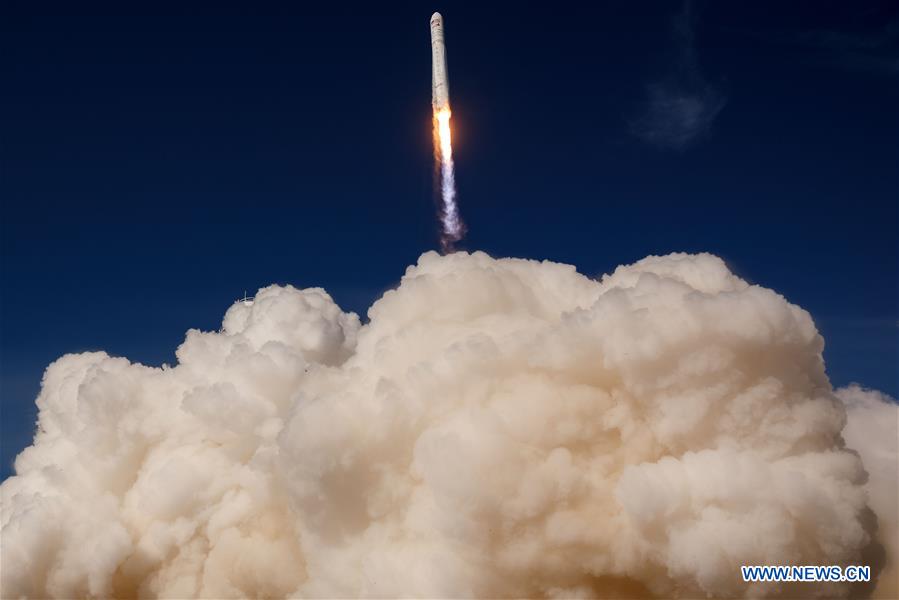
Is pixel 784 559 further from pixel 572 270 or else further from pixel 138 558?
pixel 138 558

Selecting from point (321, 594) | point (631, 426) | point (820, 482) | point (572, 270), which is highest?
point (572, 270)

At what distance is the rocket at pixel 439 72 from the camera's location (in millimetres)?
57938

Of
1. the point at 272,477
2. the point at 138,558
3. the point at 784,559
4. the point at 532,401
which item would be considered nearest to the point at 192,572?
the point at 138,558

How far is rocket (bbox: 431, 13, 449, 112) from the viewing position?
57938 mm

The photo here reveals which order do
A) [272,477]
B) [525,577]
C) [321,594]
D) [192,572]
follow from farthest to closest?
[192,572]
[272,477]
[321,594]
[525,577]

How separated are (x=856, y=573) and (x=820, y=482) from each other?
18.0 feet

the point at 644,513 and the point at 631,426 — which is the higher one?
the point at 631,426

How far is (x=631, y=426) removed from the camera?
4853 centimetres

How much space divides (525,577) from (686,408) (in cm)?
1297

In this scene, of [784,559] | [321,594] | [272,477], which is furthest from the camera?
[272,477]

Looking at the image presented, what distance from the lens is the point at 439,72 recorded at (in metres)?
58.1

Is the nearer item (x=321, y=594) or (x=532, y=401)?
(x=532, y=401)

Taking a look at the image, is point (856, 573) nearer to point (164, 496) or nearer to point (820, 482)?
point (820, 482)

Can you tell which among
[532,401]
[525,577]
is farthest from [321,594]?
[532,401]
